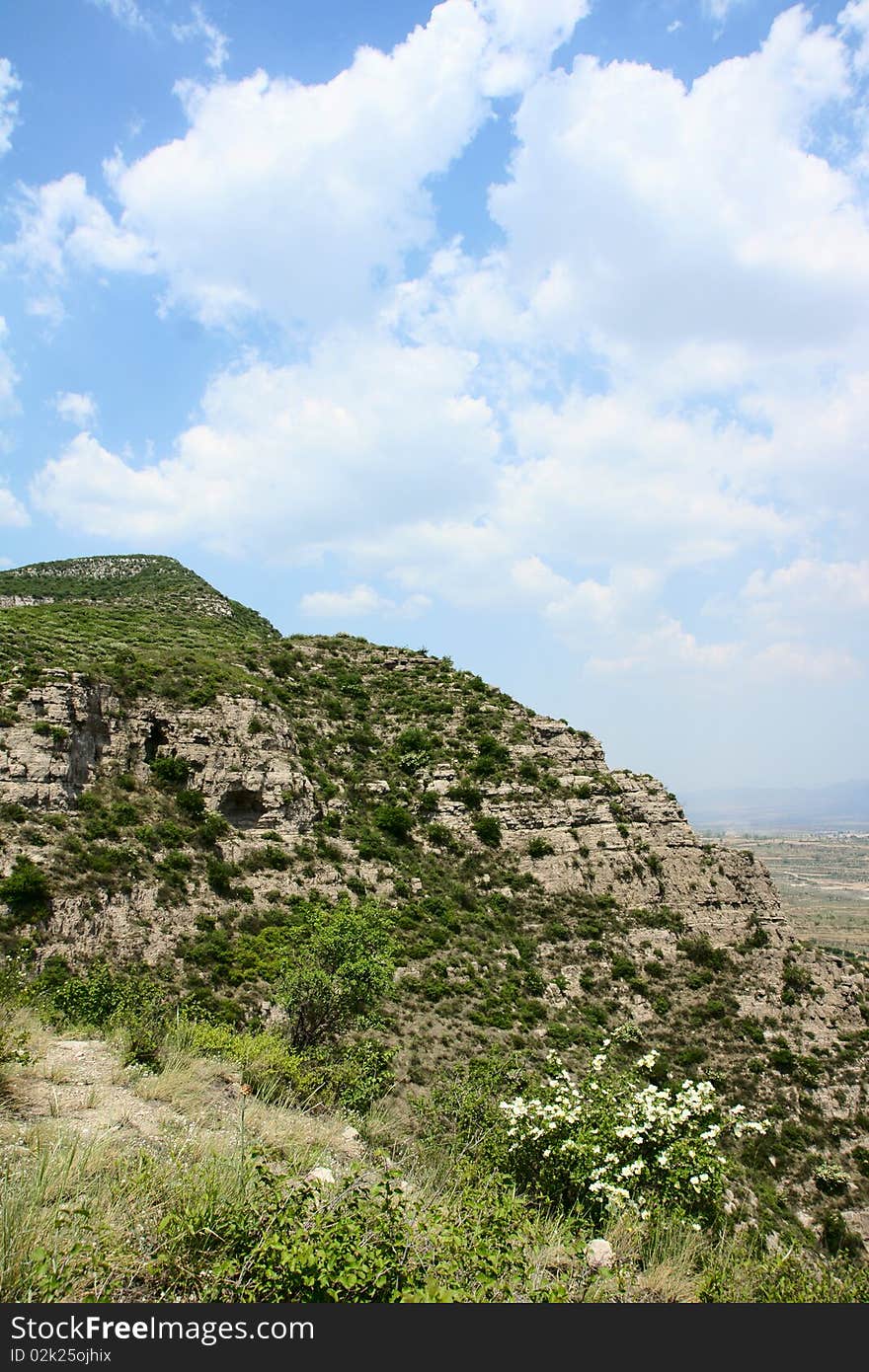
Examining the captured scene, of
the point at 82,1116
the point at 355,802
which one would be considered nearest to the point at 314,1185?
the point at 82,1116

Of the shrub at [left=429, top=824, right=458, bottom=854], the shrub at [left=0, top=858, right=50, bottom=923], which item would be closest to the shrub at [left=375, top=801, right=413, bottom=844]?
the shrub at [left=429, top=824, right=458, bottom=854]

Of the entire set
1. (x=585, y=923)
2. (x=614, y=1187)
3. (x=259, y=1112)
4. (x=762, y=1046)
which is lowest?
(x=762, y=1046)

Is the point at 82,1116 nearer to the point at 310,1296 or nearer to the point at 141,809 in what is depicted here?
the point at 310,1296

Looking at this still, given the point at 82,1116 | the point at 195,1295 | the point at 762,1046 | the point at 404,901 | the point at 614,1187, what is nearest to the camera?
the point at 195,1295

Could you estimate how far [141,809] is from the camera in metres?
30.6

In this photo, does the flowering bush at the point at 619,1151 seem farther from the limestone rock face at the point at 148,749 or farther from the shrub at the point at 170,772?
the shrub at the point at 170,772

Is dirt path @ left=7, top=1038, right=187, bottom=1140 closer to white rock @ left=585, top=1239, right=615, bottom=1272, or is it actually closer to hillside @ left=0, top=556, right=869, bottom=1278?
white rock @ left=585, top=1239, right=615, bottom=1272

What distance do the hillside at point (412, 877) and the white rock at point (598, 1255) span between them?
14451 mm

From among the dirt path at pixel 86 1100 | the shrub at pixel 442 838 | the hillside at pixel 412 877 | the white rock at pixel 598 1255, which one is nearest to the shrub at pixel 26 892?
the hillside at pixel 412 877

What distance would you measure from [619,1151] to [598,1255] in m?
3.63

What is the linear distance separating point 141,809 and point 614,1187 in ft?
91.1

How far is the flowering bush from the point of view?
30.6 ft

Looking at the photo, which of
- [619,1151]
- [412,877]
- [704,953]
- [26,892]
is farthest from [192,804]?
[704,953]

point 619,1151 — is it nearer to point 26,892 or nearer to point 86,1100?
point 86,1100
